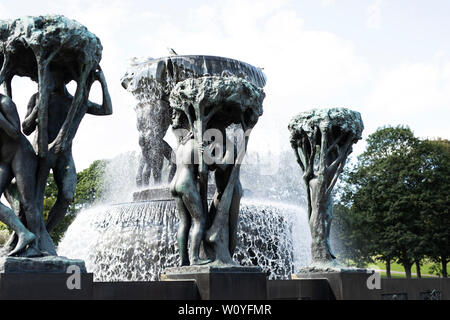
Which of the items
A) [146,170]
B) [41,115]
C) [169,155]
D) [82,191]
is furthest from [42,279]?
[82,191]

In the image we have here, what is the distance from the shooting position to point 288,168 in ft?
65.2

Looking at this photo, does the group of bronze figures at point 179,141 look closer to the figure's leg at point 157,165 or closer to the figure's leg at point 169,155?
the figure's leg at point 169,155

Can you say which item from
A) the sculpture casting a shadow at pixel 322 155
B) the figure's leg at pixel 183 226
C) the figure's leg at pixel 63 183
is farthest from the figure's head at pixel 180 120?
the sculpture casting a shadow at pixel 322 155

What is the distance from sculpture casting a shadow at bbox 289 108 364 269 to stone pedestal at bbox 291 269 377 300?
0.24 metres

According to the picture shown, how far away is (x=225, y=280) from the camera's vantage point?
245 inches

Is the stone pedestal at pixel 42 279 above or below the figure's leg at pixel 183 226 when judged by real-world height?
below

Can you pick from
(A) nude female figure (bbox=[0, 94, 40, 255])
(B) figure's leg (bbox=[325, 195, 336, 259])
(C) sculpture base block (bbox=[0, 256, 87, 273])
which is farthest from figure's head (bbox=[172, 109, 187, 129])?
(B) figure's leg (bbox=[325, 195, 336, 259])

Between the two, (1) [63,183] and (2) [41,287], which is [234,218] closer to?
(1) [63,183]

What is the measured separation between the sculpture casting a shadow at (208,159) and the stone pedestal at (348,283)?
2200mm

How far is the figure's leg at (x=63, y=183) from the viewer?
591cm

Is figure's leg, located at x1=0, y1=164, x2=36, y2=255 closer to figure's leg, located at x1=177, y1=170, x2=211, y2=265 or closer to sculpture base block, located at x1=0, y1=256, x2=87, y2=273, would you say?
sculpture base block, located at x1=0, y1=256, x2=87, y2=273

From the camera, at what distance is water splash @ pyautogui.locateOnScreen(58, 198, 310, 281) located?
11.0 meters

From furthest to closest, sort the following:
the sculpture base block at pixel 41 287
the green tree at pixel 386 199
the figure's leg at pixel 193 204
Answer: the green tree at pixel 386 199
the figure's leg at pixel 193 204
the sculpture base block at pixel 41 287

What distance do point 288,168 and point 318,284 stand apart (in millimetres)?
11811
